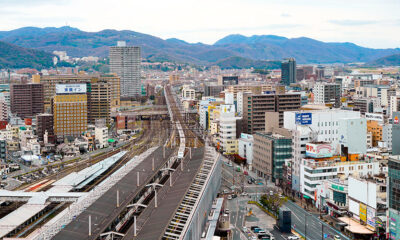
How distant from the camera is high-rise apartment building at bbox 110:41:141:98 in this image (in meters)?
106

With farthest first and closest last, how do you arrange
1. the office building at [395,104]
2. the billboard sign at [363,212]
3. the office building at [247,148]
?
the office building at [395,104] → the office building at [247,148] → the billboard sign at [363,212]

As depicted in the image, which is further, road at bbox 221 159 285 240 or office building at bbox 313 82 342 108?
office building at bbox 313 82 342 108

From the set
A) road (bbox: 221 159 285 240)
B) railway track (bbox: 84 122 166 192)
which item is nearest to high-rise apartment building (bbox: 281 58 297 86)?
railway track (bbox: 84 122 166 192)

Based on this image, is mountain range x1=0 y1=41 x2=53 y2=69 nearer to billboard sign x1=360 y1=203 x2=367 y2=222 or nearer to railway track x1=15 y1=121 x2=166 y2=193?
railway track x1=15 y1=121 x2=166 y2=193

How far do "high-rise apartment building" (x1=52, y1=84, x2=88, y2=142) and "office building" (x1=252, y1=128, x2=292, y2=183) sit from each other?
23.6 m

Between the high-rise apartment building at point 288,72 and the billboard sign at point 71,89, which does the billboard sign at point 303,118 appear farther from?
the high-rise apartment building at point 288,72

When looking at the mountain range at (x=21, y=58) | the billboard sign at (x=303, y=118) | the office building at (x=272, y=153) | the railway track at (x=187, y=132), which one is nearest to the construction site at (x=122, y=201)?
the office building at (x=272, y=153)

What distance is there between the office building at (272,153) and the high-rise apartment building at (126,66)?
233 feet

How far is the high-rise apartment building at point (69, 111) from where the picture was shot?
54062 mm

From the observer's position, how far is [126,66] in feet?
347

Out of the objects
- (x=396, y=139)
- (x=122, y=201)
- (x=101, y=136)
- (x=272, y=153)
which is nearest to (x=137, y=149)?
(x=101, y=136)

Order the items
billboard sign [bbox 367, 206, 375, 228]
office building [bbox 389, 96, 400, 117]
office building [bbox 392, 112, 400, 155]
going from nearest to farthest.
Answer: billboard sign [bbox 367, 206, 375, 228]
office building [bbox 392, 112, 400, 155]
office building [bbox 389, 96, 400, 117]

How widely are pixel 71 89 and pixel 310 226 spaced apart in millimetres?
36077

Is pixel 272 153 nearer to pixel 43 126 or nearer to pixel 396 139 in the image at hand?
pixel 396 139
